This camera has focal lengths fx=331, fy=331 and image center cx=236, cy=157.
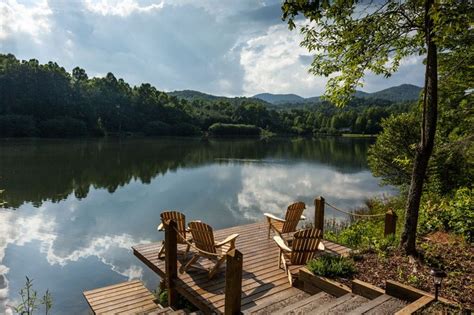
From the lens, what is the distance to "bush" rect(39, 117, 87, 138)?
54.4 meters

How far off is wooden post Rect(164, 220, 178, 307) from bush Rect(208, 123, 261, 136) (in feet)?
249

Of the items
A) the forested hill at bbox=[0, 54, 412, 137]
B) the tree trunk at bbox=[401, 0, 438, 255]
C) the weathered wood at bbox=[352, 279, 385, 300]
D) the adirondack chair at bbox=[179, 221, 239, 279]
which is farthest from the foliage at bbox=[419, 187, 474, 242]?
the forested hill at bbox=[0, 54, 412, 137]

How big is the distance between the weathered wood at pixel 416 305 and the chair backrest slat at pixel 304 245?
1.97 meters

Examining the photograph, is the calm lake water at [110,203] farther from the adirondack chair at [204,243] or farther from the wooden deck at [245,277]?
the adirondack chair at [204,243]

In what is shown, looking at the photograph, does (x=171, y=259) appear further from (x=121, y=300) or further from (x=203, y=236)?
(x=121, y=300)

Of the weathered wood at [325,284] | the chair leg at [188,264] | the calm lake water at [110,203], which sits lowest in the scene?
the calm lake water at [110,203]

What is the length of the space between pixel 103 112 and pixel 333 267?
71999 millimetres

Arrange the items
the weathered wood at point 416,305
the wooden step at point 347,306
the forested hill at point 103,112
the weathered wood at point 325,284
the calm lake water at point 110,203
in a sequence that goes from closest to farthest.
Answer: the weathered wood at point 416,305, the wooden step at point 347,306, the weathered wood at point 325,284, the calm lake water at point 110,203, the forested hill at point 103,112

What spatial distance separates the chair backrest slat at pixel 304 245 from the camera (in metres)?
5.27

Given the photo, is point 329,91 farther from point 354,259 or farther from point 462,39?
point 462,39

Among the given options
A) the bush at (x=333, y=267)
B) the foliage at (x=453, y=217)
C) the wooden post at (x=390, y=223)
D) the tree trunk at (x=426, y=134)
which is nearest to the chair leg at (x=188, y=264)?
the bush at (x=333, y=267)

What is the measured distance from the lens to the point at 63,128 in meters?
55.8

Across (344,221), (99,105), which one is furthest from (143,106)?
(344,221)

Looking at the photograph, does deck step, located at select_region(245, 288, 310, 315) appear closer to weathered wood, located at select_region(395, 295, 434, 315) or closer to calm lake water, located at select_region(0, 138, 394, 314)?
weathered wood, located at select_region(395, 295, 434, 315)
